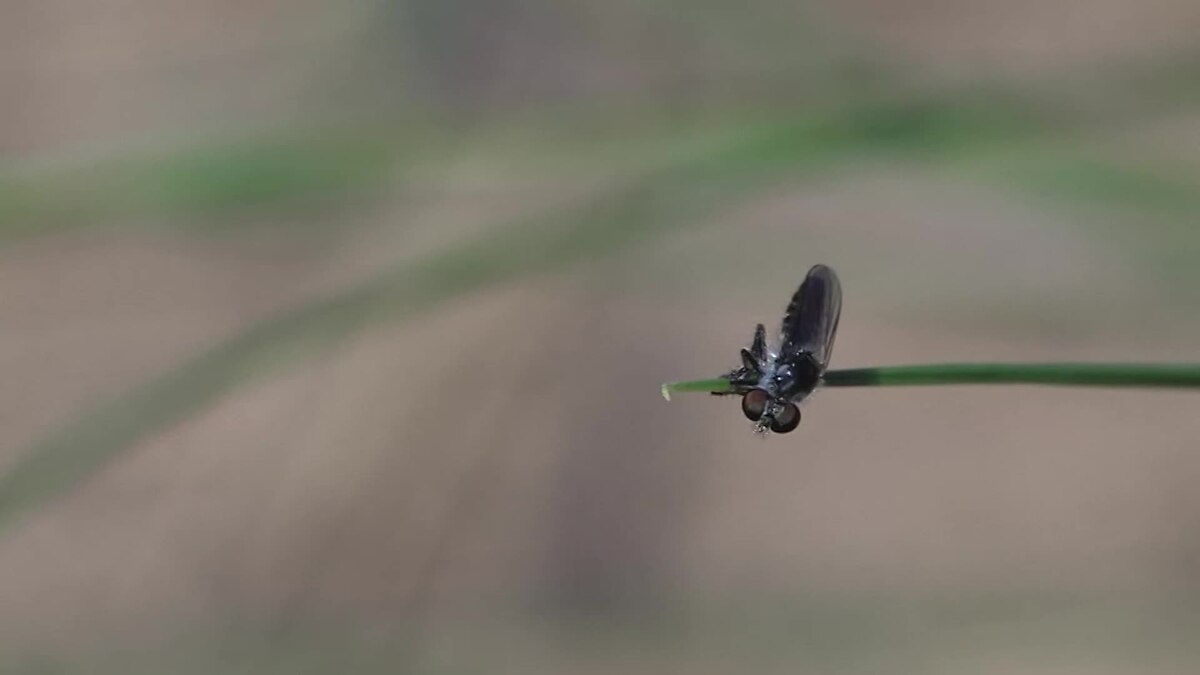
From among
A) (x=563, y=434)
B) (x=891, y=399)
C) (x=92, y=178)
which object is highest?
(x=891, y=399)

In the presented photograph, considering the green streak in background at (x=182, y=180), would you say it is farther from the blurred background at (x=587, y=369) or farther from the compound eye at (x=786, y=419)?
the compound eye at (x=786, y=419)

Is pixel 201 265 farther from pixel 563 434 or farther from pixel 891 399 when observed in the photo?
pixel 891 399

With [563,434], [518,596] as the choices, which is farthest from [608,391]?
[518,596]

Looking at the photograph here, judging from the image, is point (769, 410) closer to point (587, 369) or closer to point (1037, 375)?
point (1037, 375)

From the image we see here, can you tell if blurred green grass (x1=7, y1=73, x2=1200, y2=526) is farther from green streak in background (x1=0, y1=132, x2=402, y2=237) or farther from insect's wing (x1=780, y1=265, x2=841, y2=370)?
insect's wing (x1=780, y1=265, x2=841, y2=370)

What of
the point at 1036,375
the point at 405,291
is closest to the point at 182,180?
the point at 405,291

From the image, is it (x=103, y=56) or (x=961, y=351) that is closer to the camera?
(x=961, y=351)

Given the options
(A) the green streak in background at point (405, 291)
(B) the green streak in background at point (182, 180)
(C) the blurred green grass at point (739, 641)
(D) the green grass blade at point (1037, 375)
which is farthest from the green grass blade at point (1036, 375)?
(C) the blurred green grass at point (739, 641)
